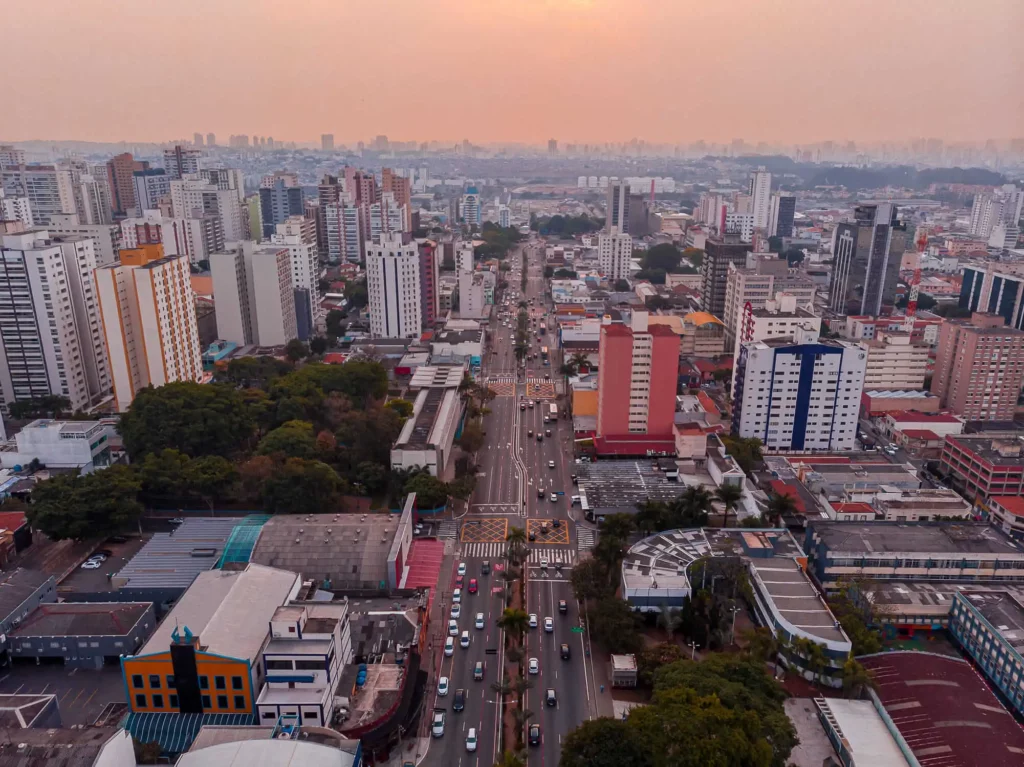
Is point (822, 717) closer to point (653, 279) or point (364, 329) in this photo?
point (364, 329)

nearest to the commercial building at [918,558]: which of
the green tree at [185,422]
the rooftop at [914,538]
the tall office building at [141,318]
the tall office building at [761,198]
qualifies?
the rooftop at [914,538]

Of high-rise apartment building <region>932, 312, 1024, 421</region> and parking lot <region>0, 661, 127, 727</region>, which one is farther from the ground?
high-rise apartment building <region>932, 312, 1024, 421</region>

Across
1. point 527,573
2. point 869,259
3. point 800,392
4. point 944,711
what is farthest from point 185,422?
point 869,259

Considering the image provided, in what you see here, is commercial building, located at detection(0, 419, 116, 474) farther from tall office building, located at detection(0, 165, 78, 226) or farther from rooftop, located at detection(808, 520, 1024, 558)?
tall office building, located at detection(0, 165, 78, 226)

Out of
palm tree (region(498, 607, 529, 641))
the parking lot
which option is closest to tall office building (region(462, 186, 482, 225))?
palm tree (region(498, 607, 529, 641))

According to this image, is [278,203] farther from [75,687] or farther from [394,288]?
[75,687]

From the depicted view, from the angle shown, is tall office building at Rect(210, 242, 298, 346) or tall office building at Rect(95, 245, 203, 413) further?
tall office building at Rect(210, 242, 298, 346)
